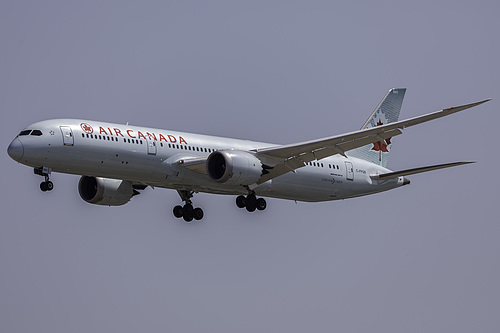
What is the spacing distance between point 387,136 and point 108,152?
14.0 metres

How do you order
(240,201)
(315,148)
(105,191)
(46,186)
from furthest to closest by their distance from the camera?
(105,191)
(240,201)
(315,148)
(46,186)

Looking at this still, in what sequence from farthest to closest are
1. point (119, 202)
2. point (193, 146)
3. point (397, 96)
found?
1. point (397, 96)
2. point (119, 202)
3. point (193, 146)

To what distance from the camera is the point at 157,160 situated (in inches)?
2105

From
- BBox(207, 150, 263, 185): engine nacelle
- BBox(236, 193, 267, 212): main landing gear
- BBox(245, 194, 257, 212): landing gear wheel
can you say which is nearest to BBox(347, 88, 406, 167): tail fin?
BBox(236, 193, 267, 212): main landing gear

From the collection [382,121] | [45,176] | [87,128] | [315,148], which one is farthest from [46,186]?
[382,121]

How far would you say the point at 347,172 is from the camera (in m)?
61.0

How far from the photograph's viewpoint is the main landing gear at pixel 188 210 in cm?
6041

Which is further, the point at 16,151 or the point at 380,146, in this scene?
the point at 380,146

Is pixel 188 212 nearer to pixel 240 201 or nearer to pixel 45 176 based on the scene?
pixel 240 201

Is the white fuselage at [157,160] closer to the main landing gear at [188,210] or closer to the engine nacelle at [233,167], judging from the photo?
the engine nacelle at [233,167]

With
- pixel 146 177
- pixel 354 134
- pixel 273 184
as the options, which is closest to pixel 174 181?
pixel 146 177

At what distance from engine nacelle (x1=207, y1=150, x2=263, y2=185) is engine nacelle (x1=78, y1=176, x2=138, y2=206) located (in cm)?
775

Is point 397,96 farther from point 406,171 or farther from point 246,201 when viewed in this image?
point 246,201

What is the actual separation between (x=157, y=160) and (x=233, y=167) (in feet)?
13.0
